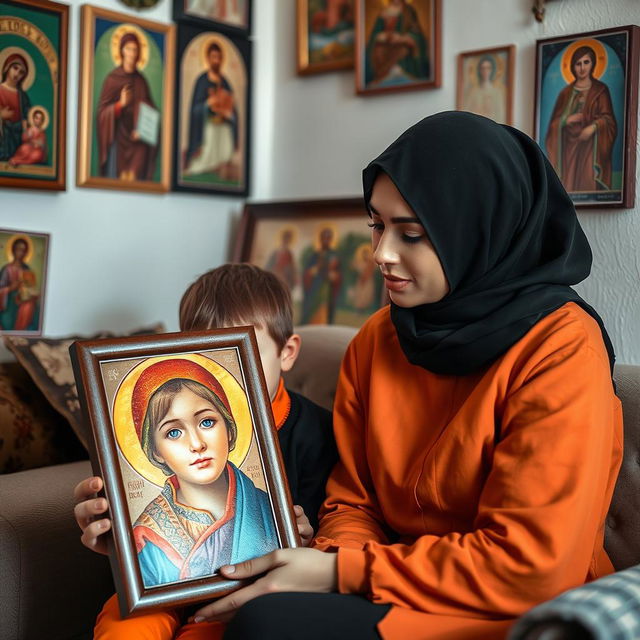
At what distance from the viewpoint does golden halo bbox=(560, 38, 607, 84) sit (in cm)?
238

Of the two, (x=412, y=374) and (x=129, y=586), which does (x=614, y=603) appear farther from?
(x=129, y=586)

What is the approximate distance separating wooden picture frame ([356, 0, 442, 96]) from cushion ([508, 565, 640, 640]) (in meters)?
1.98

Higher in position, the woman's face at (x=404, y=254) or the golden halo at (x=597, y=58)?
the golden halo at (x=597, y=58)

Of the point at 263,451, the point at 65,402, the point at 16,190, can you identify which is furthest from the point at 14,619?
the point at 16,190

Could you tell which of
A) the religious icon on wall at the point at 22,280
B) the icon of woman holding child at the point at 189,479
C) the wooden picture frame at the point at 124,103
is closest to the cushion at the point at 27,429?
the religious icon on wall at the point at 22,280

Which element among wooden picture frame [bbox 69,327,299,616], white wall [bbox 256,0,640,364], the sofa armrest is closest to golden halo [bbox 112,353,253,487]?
wooden picture frame [bbox 69,327,299,616]

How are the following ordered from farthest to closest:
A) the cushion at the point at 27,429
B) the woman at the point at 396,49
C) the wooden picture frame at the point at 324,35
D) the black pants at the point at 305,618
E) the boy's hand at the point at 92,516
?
the wooden picture frame at the point at 324,35
the woman at the point at 396,49
the cushion at the point at 27,429
the boy's hand at the point at 92,516
the black pants at the point at 305,618

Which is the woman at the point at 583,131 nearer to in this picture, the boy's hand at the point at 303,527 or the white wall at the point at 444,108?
the white wall at the point at 444,108

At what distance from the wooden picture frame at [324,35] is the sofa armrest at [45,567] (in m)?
1.84

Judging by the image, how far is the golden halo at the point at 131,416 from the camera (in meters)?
1.69

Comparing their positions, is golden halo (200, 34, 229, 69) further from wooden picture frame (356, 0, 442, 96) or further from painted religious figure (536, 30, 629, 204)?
painted religious figure (536, 30, 629, 204)

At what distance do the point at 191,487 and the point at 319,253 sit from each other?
1652 mm

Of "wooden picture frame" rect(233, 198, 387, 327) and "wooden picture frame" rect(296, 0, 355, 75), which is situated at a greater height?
"wooden picture frame" rect(296, 0, 355, 75)

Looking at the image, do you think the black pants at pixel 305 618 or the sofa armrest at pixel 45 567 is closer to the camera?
the black pants at pixel 305 618
